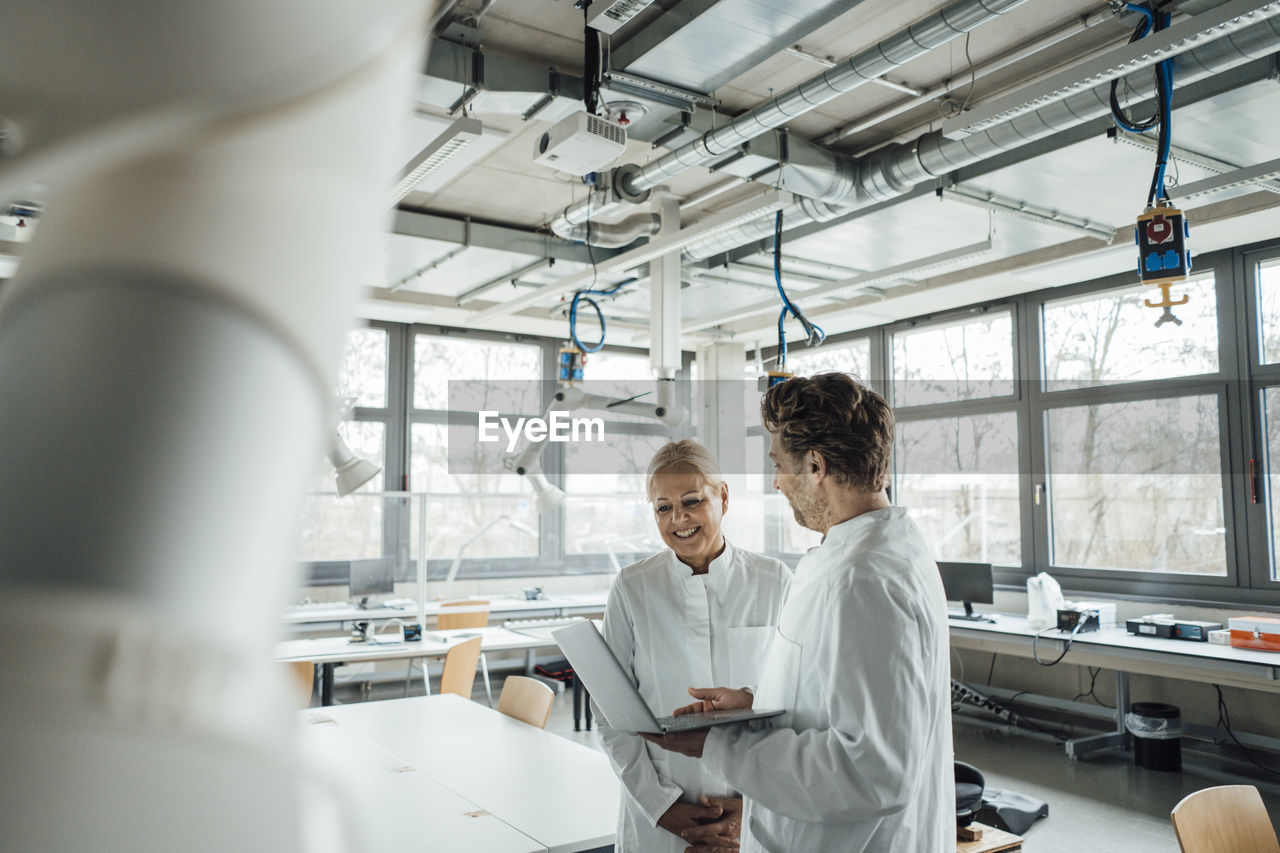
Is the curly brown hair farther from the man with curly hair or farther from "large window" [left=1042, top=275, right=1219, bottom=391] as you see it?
"large window" [left=1042, top=275, right=1219, bottom=391]

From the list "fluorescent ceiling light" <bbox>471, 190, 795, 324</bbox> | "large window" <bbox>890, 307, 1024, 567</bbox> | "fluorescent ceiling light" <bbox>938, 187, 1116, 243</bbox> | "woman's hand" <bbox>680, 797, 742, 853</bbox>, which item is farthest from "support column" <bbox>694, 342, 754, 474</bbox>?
"woman's hand" <bbox>680, 797, 742, 853</bbox>

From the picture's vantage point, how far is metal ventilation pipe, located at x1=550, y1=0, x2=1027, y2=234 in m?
2.81

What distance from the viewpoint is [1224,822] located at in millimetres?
2236

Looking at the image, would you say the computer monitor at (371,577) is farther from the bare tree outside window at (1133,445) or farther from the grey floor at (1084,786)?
the bare tree outside window at (1133,445)

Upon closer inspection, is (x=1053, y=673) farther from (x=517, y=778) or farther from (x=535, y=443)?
(x=517, y=778)

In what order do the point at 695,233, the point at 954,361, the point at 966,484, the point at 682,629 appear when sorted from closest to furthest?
the point at 682,629, the point at 695,233, the point at 966,484, the point at 954,361

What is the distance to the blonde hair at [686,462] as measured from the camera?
93.5 inches

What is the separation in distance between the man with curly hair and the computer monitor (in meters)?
4.84

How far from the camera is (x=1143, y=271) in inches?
117

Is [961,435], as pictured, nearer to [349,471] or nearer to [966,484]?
[966,484]

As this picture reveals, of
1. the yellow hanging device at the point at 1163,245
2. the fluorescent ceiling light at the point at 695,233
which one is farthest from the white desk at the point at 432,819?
the fluorescent ceiling light at the point at 695,233

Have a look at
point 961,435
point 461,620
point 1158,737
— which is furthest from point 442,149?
point 961,435

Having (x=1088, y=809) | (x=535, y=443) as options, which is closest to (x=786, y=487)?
(x=535, y=443)

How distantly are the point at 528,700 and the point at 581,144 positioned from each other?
218 cm
